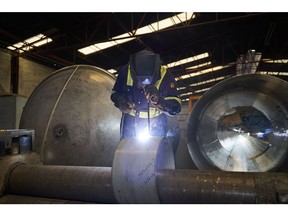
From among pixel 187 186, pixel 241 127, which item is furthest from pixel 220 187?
pixel 241 127

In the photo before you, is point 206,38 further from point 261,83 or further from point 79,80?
point 79,80

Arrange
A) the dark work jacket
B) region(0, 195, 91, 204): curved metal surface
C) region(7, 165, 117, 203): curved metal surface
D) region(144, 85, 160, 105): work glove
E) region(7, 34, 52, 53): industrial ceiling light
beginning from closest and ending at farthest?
1. region(7, 165, 117, 203): curved metal surface
2. region(0, 195, 91, 204): curved metal surface
3. region(144, 85, 160, 105): work glove
4. the dark work jacket
5. region(7, 34, 52, 53): industrial ceiling light

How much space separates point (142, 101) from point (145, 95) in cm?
23

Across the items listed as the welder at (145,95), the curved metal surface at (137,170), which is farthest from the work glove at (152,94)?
the curved metal surface at (137,170)

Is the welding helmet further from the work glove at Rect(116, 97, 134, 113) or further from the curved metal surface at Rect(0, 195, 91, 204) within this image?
the curved metal surface at Rect(0, 195, 91, 204)

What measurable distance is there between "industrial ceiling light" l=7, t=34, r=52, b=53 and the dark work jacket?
5.65m

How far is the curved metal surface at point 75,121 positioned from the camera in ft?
7.59

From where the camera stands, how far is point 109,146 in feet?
7.99

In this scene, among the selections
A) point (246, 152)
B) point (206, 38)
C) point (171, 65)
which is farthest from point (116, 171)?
point (171, 65)

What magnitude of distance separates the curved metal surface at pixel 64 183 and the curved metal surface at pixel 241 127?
146 cm

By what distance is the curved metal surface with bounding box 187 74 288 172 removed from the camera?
265 centimetres

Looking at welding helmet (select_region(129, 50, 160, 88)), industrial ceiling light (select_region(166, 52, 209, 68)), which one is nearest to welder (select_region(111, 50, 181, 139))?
welding helmet (select_region(129, 50, 160, 88))

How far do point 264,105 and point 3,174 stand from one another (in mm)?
2621

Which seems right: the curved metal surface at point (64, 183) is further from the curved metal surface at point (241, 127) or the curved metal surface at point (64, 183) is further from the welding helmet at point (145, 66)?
the curved metal surface at point (241, 127)
